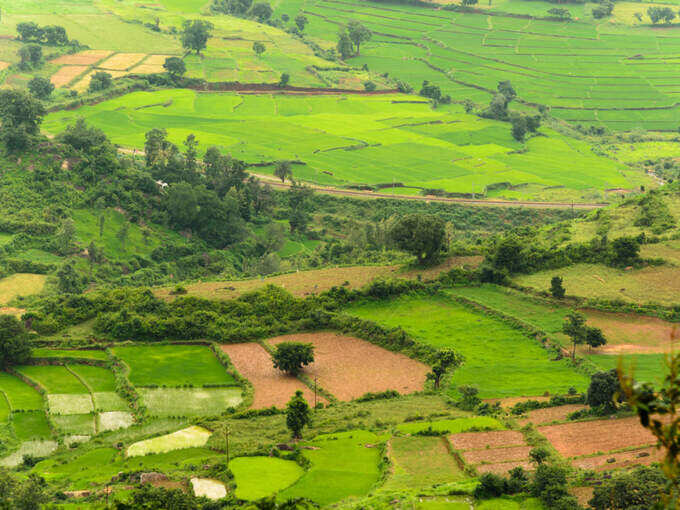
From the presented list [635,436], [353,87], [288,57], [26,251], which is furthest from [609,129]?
[635,436]

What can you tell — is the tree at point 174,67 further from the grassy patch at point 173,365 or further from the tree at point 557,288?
the tree at point 557,288

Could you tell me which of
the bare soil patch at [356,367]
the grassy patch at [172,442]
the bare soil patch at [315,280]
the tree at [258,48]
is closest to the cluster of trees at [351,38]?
the tree at [258,48]

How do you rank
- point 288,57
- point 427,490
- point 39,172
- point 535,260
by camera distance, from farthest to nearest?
point 288,57
point 39,172
point 535,260
point 427,490

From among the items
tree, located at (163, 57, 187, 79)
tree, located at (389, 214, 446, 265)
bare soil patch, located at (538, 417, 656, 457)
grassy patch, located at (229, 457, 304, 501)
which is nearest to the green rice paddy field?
tree, located at (163, 57, 187, 79)

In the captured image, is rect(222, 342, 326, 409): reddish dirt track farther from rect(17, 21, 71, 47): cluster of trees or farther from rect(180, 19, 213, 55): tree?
rect(17, 21, 71, 47): cluster of trees

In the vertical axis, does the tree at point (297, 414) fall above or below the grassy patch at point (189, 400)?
above

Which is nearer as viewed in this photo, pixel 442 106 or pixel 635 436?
pixel 635 436

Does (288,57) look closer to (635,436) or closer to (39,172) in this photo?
(39,172)
